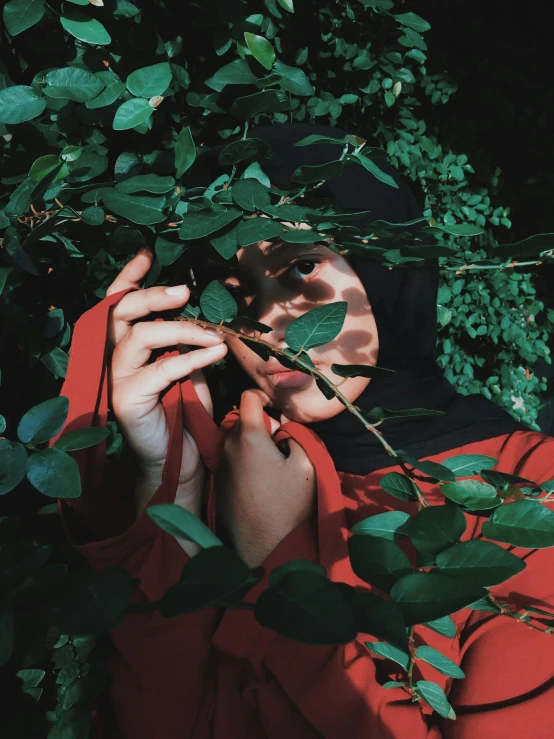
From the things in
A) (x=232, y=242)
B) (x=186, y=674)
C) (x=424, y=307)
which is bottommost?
(x=186, y=674)

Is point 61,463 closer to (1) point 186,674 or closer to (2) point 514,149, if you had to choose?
(1) point 186,674

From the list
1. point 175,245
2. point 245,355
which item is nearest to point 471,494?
point 175,245

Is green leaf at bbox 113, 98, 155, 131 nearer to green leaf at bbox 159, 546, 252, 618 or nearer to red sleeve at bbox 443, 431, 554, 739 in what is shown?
green leaf at bbox 159, 546, 252, 618

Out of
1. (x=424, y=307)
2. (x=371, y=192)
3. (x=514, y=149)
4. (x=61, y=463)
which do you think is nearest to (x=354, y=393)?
(x=424, y=307)

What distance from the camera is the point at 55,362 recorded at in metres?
0.90

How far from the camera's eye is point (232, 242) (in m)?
0.65

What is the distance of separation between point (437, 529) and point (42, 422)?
377mm

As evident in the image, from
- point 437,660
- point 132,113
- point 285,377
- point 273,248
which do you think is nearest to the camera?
point 437,660

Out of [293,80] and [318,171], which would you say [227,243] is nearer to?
[318,171]

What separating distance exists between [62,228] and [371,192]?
63 cm

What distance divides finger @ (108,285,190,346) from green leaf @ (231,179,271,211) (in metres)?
0.23

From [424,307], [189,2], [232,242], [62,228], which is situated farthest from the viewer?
[424,307]

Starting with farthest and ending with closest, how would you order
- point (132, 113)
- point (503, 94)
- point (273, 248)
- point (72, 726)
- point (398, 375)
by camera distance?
point (503, 94) < point (398, 375) < point (273, 248) < point (72, 726) < point (132, 113)

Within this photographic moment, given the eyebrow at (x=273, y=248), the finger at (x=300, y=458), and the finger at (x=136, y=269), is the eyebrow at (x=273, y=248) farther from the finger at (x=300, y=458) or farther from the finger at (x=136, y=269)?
the finger at (x=300, y=458)
